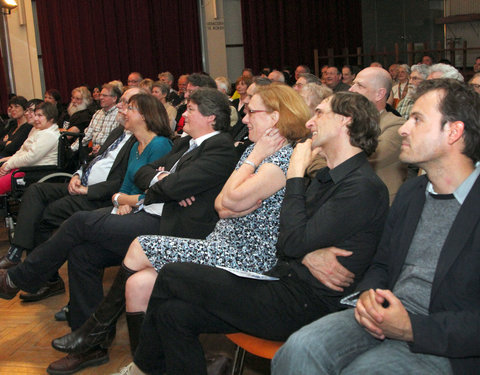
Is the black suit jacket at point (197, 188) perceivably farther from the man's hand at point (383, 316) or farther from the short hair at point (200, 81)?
the short hair at point (200, 81)

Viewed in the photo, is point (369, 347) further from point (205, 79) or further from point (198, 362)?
point (205, 79)

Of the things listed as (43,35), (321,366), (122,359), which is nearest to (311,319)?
(321,366)

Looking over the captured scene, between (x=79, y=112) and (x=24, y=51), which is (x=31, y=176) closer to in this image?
(x=79, y=112)

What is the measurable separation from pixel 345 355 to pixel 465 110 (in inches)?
31.5

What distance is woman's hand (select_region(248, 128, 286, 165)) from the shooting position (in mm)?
2336

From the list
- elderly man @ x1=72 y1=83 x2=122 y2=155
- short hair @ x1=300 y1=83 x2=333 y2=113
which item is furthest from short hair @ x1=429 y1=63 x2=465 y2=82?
elderly man @ x1=72 y1=83 x2=122 y2=155

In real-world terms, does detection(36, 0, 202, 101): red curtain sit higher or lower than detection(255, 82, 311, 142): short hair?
higher

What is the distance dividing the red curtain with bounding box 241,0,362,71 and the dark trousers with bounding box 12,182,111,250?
8.18 metres

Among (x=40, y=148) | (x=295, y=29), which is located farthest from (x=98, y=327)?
(x=295, y=29)

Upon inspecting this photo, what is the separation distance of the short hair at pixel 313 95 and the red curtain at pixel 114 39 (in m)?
7.87

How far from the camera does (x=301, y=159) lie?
6.50 ft

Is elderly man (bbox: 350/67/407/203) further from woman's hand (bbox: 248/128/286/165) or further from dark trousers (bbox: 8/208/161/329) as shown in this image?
dark trousers (bbox: 8/208/161/329)

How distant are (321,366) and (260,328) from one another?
34 centimetres

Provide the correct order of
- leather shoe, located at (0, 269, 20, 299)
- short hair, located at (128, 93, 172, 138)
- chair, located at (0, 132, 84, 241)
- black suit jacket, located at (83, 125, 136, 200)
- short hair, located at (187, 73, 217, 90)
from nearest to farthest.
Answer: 1. leather shoe, located at (0, 269, 20, 299)
2. short hair, located at (128, 93, 172, 138)
3. black suit jacket, located at (83, 125, 136, 200)
4. chair, located at (0, 132, 84, 241)
5. short hair, located at (187, 73, 217, 90)
